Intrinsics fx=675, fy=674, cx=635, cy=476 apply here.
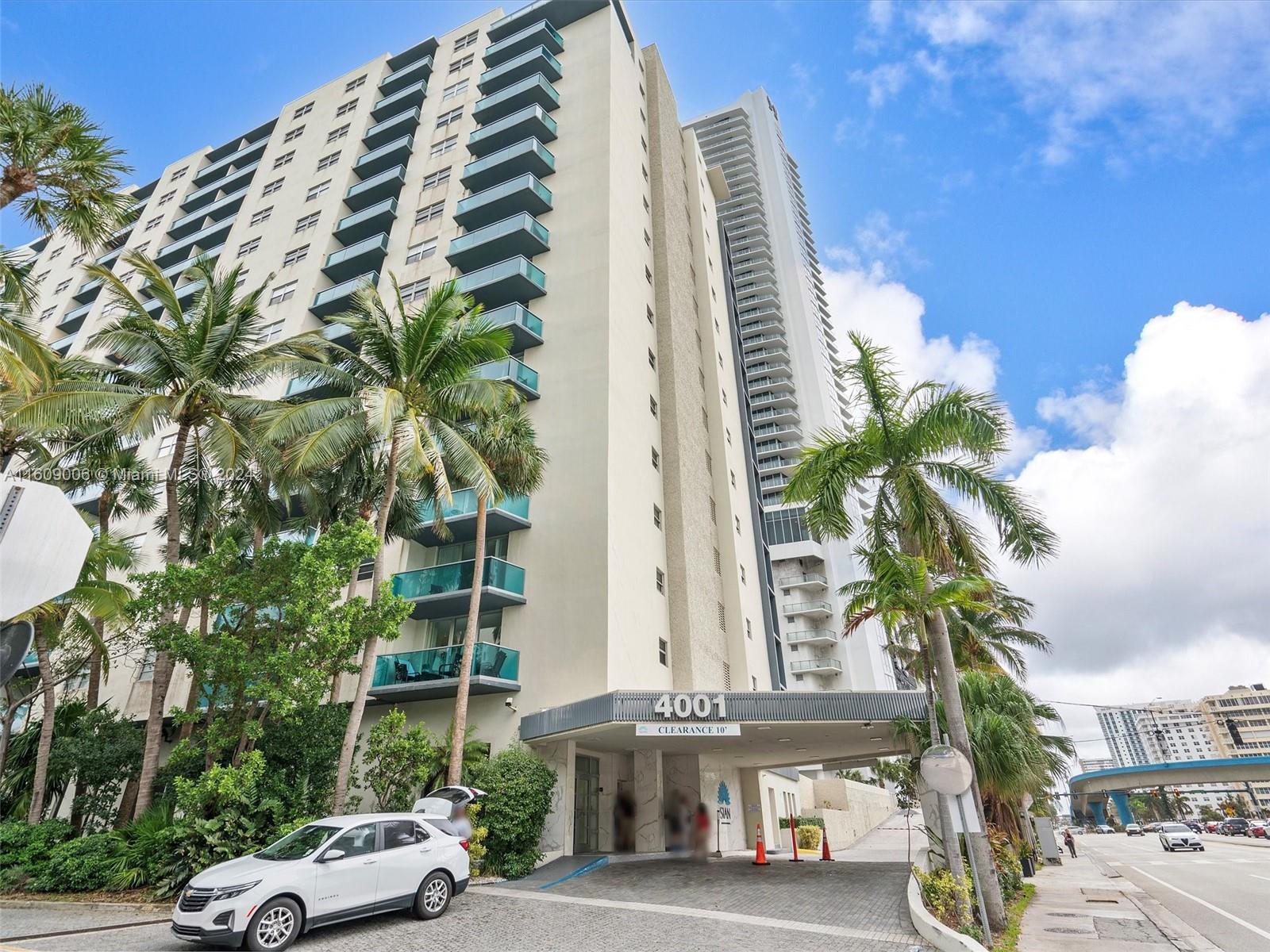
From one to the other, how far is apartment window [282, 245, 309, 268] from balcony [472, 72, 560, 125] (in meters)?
11.6

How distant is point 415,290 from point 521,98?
39.7ft

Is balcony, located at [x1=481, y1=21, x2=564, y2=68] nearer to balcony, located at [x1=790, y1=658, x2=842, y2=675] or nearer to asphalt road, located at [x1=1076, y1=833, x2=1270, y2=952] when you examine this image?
asphalt road, located at [x1=1076, y1=833, x2=1270, y2=952]

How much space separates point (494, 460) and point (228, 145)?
48821 millimetres

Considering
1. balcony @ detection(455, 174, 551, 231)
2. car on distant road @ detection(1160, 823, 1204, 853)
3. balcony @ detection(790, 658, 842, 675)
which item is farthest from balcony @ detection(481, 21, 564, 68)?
car on distant road @ detection(1160, 823, 1204, 853)

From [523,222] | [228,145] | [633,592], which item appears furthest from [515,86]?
[228,145]

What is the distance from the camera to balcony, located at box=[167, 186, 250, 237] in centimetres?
4529

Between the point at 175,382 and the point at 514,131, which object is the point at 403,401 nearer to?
the point at 175,382

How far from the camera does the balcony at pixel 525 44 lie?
36.9m

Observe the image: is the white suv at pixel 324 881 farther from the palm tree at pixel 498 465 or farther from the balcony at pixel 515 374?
the balcony at pixel 515 374

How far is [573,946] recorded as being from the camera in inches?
381

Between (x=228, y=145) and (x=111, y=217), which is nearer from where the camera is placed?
(x=111, y=217)

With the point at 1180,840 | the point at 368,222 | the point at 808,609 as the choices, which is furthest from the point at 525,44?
the point at 1180,840

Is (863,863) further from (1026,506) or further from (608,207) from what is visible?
(608,207)

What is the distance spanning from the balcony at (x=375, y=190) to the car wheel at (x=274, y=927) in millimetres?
35249
